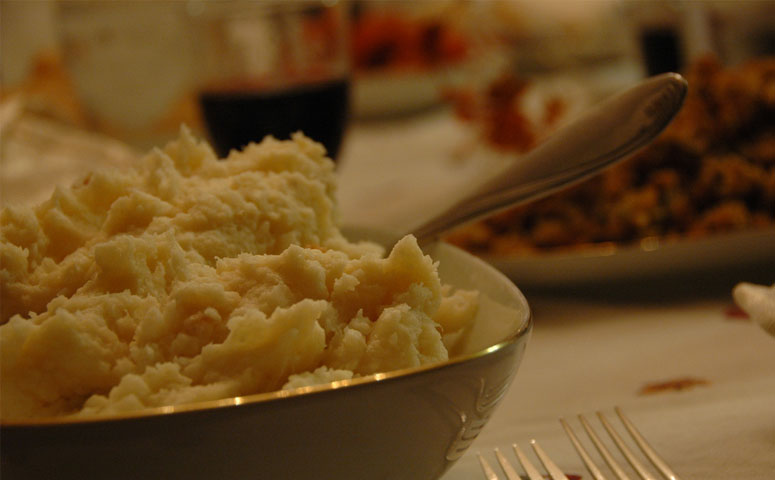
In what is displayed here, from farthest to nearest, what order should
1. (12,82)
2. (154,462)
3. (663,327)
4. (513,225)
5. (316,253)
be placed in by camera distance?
(12,82), (513,225), (663,327), (316,253), (154,462)

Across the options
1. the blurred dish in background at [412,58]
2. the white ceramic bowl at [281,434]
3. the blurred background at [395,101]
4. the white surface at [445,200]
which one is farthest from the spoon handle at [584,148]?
the blurred dish in background at [412,58]

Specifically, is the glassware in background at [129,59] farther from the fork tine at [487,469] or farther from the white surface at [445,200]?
the fork tine at [487,469]

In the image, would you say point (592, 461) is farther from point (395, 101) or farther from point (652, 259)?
point (395, 101)

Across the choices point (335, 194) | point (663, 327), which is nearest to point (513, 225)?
point (663, 327)

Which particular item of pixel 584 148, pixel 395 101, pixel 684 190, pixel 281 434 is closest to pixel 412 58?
pixel 395 101

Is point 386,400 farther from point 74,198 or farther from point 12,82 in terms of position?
point 12,82

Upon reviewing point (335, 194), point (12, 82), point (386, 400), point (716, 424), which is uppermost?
point (12, 82)

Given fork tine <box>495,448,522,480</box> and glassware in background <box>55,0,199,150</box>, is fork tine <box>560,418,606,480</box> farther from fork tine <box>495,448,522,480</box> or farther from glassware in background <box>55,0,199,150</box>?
glassware in background <box>55,0,199,150</box>
